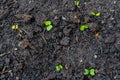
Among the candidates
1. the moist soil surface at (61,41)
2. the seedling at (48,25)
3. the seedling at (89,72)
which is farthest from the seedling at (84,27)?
the seedling at (89,72)

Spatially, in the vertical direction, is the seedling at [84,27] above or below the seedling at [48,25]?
below

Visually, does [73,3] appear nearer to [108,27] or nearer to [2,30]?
[108,27]

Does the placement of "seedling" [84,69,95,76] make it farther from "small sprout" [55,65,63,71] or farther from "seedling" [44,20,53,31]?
"seedling" [44,20,53,31]

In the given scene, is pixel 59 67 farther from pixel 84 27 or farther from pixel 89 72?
pixel 84 27

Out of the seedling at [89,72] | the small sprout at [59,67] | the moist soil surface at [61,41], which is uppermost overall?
the moist soil surface at [61,41]

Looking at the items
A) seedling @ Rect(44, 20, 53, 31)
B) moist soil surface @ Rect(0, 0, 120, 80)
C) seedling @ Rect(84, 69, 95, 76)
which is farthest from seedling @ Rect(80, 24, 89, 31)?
seedling @ Rect(84, 69, 95, 76)

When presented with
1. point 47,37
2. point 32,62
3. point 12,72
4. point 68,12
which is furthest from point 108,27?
point 12,72

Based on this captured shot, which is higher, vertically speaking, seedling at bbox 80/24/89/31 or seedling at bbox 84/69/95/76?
seedling at bbox 80/24/89/31

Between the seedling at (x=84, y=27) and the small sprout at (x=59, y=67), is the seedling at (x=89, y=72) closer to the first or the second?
the small sprout at (x=59, y=67)
